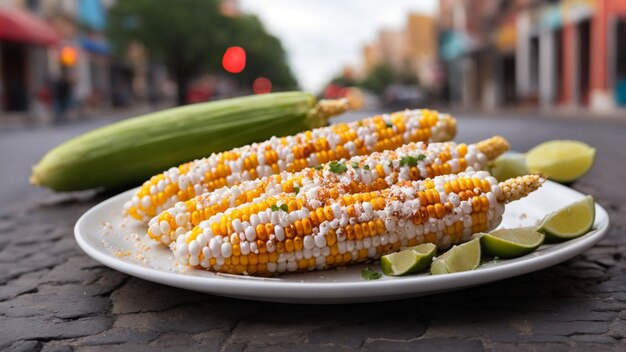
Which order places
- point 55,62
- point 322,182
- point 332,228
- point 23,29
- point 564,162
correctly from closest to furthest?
point 332,228 → point 322,182 → point 564,162 → point 23,29 → point 55,62

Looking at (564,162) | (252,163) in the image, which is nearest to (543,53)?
(564,162)

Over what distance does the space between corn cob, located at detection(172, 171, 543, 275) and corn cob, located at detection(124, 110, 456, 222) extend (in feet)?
1.97

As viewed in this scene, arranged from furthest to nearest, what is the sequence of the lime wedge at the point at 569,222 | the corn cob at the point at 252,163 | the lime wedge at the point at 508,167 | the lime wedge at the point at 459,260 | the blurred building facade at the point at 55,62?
the blurred building facade at the point at 55,62 → the lime wedge at the point at 508,167 → the corn cob at the point at 252,163 → the lime wedge at the point at 569,222 → the lime wedge at the point at 459,260

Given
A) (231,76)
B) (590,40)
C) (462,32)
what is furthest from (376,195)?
(231,76)

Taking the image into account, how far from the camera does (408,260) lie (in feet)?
6.11

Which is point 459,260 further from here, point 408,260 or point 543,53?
point 543,53

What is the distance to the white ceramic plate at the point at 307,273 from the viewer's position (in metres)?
1.63

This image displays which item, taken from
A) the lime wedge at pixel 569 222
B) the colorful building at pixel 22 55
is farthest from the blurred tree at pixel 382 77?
the lime wedge at pixel 569 222

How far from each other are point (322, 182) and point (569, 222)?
81cm

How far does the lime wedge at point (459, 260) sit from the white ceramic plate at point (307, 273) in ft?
0.12

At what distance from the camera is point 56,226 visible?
3568 millimetres

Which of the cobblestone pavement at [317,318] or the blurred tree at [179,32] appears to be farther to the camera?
the blurred tree at [179,32]

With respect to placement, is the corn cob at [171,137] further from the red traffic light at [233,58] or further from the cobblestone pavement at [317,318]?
the red traffic light at [233,58]

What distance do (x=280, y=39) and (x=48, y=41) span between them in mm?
48987
